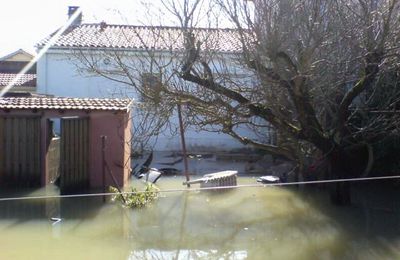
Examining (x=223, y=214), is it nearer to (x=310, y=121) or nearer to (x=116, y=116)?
(x=310, y=121)

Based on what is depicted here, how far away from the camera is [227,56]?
12039 mm

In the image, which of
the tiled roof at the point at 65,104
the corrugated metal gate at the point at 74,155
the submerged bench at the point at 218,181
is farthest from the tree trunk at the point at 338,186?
the corrugated metal gate at the point at 74,155

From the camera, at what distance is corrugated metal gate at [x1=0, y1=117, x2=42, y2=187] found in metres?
14.3

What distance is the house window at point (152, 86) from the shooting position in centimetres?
1101

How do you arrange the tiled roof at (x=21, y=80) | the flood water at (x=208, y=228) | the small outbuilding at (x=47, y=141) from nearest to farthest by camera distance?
the flood water at (x=208, y=228) < the small outbuilding at (x=47, y=141) < the tiled roof at (x=21, y=80)

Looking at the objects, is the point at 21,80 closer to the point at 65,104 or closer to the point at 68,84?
the point at 68,84

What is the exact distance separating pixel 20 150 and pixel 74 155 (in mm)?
1717

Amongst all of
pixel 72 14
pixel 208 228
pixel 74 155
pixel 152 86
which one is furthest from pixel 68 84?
pixel 208 228

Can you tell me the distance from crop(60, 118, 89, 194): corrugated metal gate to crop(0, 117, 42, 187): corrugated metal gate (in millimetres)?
1207

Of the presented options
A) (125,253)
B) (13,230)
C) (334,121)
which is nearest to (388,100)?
(334,121)

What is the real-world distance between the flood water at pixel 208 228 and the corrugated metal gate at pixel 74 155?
0.97 metres

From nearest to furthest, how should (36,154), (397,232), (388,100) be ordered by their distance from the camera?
1. (397,232)
2. (388,100)
3. (36,154)

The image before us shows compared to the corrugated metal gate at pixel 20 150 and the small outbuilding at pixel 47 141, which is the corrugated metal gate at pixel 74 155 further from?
the corrugated metal gate at pixel 20 150

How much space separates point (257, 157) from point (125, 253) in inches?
493
